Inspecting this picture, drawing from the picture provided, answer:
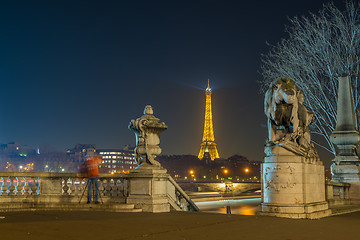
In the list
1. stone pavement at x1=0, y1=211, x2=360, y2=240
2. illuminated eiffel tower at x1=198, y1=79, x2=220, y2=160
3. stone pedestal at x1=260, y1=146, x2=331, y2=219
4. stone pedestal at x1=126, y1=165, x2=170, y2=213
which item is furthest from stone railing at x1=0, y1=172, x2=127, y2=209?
illuminated eiffel tower at x1=198, y1=79, x2=220, y2=160

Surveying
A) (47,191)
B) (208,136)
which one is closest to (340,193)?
(47,191)

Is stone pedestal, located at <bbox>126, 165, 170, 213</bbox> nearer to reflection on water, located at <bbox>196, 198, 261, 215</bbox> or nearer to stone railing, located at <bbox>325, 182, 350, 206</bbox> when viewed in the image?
stone railing, located at <bbox>325, 182, 350, 206</bbox>

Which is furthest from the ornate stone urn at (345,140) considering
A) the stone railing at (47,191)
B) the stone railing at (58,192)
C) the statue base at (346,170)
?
the stone railing at (47,191)

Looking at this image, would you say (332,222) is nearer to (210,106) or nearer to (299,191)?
(299,191)

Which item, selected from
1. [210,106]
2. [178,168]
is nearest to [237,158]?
[178,168]

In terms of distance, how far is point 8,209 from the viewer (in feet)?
41.3

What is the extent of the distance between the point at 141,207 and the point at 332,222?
5532 millimetres

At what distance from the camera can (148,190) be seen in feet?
45.1

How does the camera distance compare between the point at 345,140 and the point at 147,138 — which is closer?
the point at 147,138

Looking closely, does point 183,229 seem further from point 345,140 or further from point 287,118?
point 345,140

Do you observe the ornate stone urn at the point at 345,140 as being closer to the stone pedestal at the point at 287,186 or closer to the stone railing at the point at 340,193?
the stone railing at the point at 340,193

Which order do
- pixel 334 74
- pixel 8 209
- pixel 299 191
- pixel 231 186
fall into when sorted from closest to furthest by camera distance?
1. pixel 299 191
2. pixel 8 209
3. pixel 334 74
4. pixel 231 186

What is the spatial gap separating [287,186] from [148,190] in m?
4.32

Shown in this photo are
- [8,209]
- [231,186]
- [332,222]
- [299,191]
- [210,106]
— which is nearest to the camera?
[332,222]
